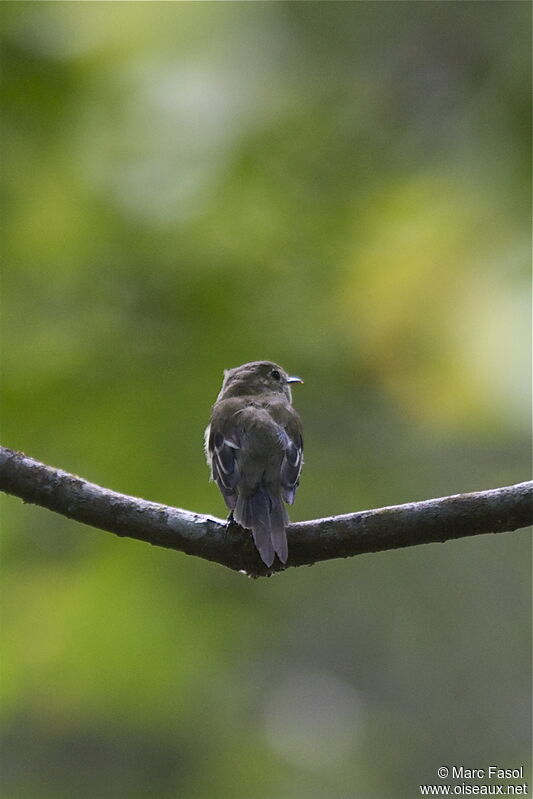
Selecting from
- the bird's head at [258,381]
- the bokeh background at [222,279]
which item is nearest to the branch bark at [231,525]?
the bird's head at [258,381]

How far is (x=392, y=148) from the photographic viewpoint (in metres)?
6.27

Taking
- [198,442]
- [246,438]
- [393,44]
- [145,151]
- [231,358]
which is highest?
[393,44]

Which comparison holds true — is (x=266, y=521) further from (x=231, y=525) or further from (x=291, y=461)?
(x=291, y=461)

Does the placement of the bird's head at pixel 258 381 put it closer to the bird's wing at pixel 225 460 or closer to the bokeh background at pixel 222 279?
the bird's wing at pixel 225 460

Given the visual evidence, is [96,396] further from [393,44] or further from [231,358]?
[393,44]

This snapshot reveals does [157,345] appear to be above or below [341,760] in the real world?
above

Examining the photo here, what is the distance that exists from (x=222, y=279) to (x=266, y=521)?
9.88 feet

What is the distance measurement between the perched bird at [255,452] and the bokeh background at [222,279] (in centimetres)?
124

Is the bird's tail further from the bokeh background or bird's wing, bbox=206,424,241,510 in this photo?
the bokeh background

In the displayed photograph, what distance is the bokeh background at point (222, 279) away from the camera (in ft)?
18.0

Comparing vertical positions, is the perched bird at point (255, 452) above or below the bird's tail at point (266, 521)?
above

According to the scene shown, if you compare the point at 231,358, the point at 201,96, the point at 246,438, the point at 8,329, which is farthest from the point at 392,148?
the point at 246,438

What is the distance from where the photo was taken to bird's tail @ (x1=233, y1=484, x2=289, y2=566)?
2.87 metres

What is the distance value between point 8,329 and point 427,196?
8.60 feet
